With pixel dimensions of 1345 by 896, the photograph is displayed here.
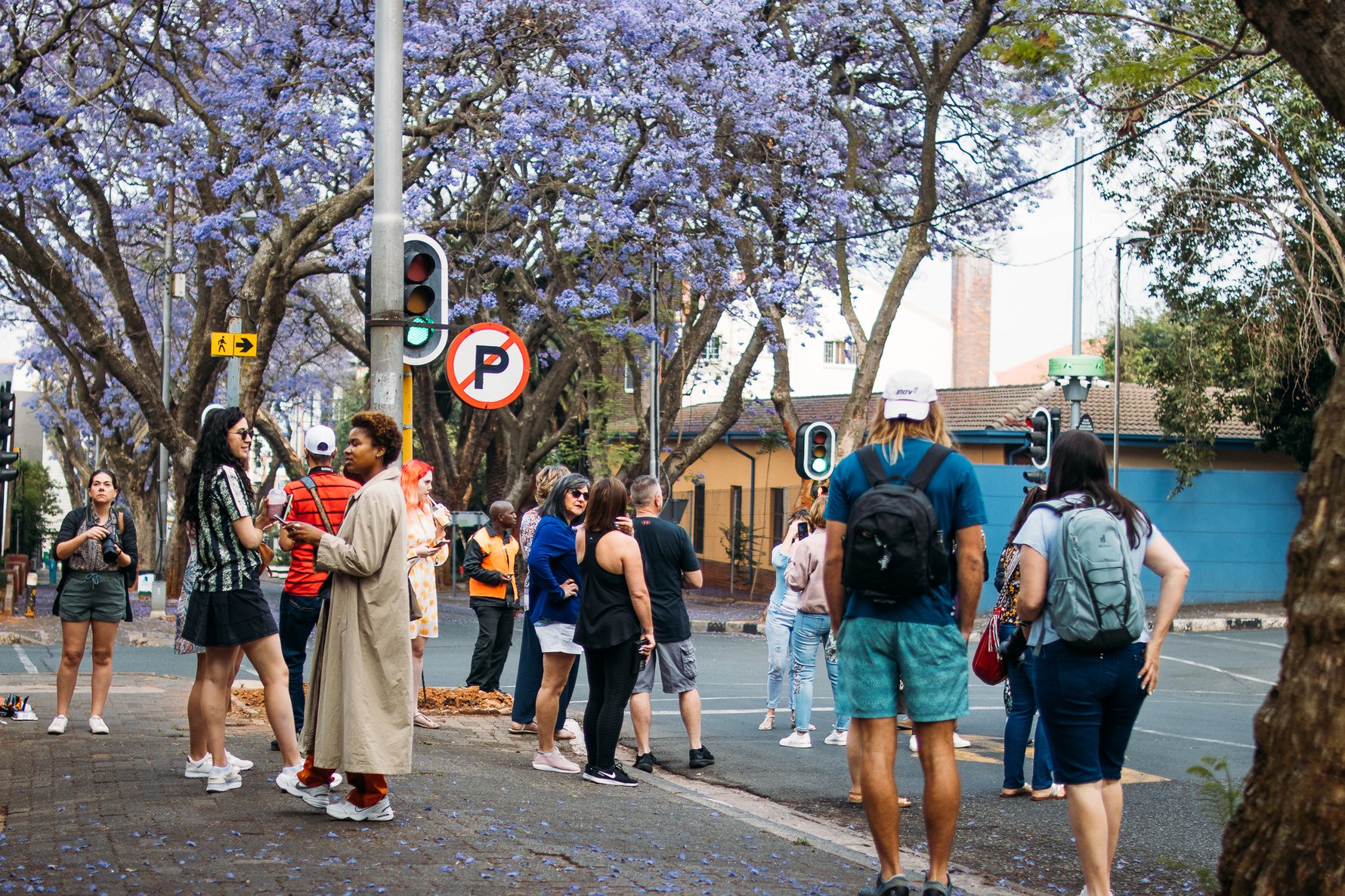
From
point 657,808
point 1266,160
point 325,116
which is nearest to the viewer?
point 657,808

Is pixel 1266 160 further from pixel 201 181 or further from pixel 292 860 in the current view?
pixel 292 860

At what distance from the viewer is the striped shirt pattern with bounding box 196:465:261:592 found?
22.5 feet

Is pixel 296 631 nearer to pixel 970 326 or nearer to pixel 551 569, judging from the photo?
pixel 551 569

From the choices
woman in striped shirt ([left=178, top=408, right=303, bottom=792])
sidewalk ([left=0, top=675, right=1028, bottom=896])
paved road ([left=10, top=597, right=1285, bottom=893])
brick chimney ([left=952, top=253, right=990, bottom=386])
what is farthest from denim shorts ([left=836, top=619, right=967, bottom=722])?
brick chimney ([left=952, top=253, right=990, bottom=386])

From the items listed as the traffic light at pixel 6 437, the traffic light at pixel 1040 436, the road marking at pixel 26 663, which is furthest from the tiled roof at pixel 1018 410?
the road marking at pixel 26 663

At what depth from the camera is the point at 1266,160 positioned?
80.6ft

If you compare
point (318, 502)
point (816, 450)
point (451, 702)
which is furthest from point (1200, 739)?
point (816, 450)

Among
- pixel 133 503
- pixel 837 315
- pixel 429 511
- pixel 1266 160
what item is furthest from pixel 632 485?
pixel 837 315

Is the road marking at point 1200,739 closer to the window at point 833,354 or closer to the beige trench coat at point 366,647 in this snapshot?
the beige trench coat at point 366,647

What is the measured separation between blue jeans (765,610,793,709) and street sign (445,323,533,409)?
2.47 metres

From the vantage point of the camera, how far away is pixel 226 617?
22.3ft

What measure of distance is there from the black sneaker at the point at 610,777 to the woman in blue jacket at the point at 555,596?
0.34 m

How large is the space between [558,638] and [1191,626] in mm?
18311

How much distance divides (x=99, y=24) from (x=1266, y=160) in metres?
18.5
